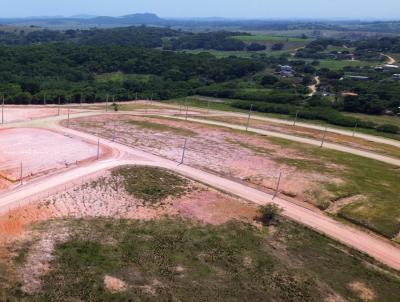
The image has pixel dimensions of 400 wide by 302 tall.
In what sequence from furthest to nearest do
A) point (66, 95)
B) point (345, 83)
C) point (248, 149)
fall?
1. point (345, 83)
2. point (66, 95)
3. point (248, 149)

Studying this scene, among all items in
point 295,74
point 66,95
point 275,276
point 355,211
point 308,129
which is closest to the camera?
point 275,276

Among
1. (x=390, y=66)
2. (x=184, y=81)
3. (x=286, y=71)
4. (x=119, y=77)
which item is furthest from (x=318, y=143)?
(x=390, y=66)

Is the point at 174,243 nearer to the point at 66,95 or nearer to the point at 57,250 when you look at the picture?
the point at 57,250

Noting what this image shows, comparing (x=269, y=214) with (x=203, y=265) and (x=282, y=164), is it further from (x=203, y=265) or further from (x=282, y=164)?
(x=282, y=164)

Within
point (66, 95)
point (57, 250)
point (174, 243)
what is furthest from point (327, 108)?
point (57, 250)

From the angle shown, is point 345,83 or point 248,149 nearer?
point 248,149

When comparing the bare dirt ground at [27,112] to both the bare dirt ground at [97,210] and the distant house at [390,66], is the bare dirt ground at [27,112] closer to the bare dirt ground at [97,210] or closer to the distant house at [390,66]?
the bare dirt ground at [97,210]
